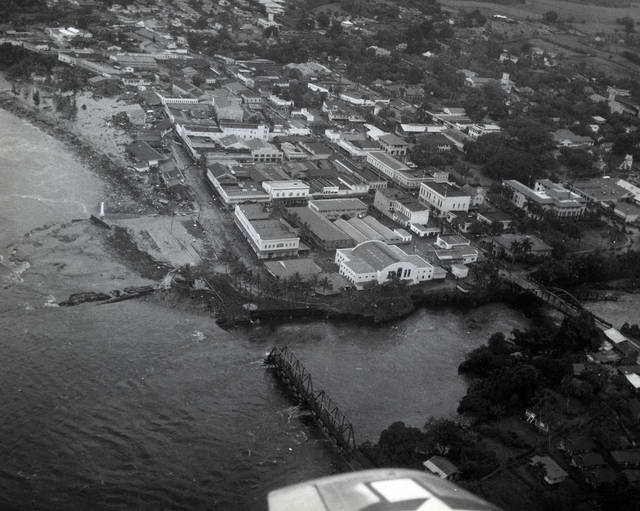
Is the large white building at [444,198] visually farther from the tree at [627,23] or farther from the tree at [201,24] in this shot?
the tree at [627,23]

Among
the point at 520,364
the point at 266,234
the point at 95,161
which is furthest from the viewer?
the point at 95,161

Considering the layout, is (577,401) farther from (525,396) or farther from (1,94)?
(1,94)

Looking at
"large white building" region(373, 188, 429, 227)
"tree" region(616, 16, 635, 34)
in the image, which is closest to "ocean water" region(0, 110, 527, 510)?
"large white building" region(373, 188, 429, 227)

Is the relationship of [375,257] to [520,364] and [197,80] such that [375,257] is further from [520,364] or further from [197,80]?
[197,80]

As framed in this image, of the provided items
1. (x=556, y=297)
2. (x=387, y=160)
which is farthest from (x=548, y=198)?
(x=556, y=297)

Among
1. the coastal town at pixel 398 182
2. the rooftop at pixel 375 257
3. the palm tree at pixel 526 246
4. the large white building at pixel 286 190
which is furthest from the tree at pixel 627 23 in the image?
the rooftop at pixel 375 257

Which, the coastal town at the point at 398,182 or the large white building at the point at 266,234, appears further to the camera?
the large white building at the point at 266,234

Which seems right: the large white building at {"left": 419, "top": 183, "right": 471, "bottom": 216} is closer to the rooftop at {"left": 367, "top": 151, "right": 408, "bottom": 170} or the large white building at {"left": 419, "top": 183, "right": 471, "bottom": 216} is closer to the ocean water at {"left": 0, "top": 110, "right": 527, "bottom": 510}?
the rooftop at {"left": 367, "top": 151, "right": 408, "bottom": 170}
